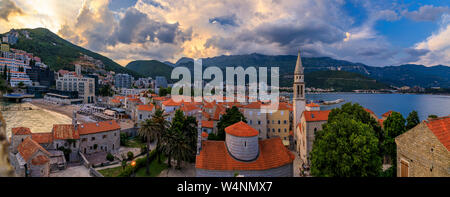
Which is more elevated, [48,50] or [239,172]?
[48,50]

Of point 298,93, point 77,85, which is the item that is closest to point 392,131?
point 298,93

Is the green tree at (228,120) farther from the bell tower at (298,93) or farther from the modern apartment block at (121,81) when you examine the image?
the modern apartment block at (121,81)

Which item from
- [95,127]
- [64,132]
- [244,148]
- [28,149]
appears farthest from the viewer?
[95,127]

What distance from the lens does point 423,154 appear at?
28.1 feet

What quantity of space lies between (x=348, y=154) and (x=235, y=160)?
7.13 metres

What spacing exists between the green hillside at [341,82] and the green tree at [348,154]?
167056 mm

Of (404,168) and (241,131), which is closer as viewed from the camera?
(404,168)

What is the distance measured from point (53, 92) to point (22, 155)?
7818 centimetres

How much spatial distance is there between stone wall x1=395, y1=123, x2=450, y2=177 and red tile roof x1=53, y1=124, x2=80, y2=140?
2838 centimetres

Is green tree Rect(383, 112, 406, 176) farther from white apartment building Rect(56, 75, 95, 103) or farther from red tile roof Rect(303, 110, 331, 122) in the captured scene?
white apartment building Rect(56, 75, 95, 103)

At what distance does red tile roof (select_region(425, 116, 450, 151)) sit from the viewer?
785cm

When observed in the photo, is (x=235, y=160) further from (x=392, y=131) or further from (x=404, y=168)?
(x=392, y=131)
